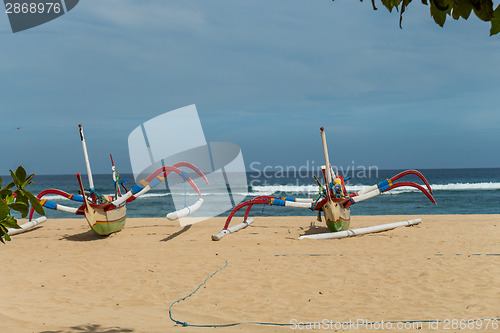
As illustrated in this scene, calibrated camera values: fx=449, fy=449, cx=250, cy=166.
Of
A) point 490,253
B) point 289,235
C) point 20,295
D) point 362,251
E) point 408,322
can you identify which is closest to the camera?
point 408,322

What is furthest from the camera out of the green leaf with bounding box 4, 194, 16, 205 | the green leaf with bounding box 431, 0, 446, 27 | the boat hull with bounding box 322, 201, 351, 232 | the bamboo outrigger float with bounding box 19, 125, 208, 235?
the bamboo outrigger float with bounding box 19, 125, 208, 235

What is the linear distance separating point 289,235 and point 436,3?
11.3 meters

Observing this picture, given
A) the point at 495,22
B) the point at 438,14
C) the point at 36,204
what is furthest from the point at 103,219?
the point at 495,22

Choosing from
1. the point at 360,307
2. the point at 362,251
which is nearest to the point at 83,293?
the point at 360,307

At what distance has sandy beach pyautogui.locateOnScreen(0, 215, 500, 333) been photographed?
561 centimetres

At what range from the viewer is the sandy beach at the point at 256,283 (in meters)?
5.61

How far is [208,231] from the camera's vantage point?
14.0m

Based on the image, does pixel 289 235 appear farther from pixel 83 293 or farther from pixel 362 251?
Answer: pixel 83 293

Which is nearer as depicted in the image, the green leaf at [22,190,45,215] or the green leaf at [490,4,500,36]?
the green leaf at [490,4,500,36]

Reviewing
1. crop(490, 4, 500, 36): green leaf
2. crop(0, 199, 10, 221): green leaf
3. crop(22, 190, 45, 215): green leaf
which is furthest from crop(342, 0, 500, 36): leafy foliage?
crop(0, 199, 10, 221): green leaf

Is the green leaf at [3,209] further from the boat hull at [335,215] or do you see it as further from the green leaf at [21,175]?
the boat hull at [335,215]

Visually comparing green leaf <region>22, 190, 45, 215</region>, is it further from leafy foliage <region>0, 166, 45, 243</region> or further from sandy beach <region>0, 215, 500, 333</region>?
sandy beach <region>0, 215, 500, 333</region>

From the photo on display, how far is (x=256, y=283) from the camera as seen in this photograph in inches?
287

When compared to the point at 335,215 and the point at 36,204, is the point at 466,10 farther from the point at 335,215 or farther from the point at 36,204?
the point at 335,215
